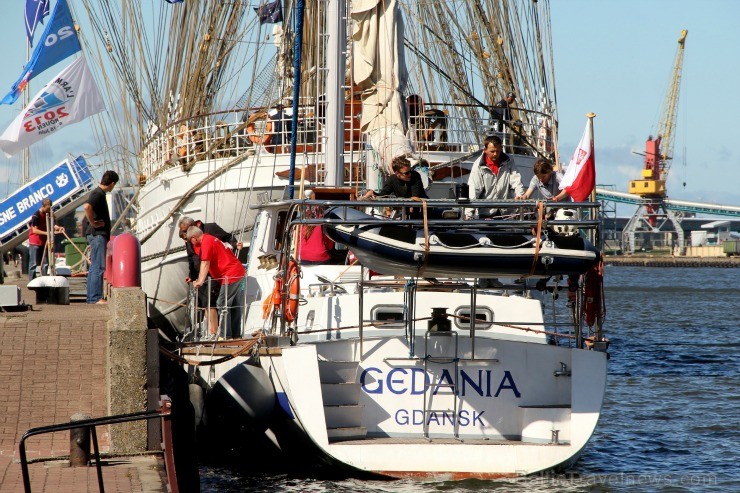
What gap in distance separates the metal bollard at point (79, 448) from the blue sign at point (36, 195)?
31.2m

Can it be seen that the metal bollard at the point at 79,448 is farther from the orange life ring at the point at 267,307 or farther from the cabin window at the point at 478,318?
the cabin window at the point at 478,318

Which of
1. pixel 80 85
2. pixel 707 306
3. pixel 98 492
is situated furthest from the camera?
pixel 707 306

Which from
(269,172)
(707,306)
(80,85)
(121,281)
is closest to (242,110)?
(269,172)

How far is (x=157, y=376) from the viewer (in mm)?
11156

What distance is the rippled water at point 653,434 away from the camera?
1299 cm

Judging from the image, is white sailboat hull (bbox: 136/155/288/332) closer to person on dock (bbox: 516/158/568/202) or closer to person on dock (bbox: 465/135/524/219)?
person on dock (bbox: 465/135/524/219)

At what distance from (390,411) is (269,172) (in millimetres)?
9151

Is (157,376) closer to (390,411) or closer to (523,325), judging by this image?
(390,411)

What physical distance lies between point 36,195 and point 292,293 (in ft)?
98.5

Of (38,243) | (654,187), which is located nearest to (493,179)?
(38,243)

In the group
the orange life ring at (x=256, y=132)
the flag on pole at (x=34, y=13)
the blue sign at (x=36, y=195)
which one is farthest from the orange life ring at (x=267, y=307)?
the blue sign at (x=36, y=195)

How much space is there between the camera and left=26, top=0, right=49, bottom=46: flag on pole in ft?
110

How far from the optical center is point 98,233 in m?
18.7

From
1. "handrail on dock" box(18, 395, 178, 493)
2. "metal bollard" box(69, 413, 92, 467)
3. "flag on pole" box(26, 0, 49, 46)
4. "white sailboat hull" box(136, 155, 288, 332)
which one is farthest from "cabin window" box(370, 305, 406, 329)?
"flag on pole" box(26, 0, 49, 46)
